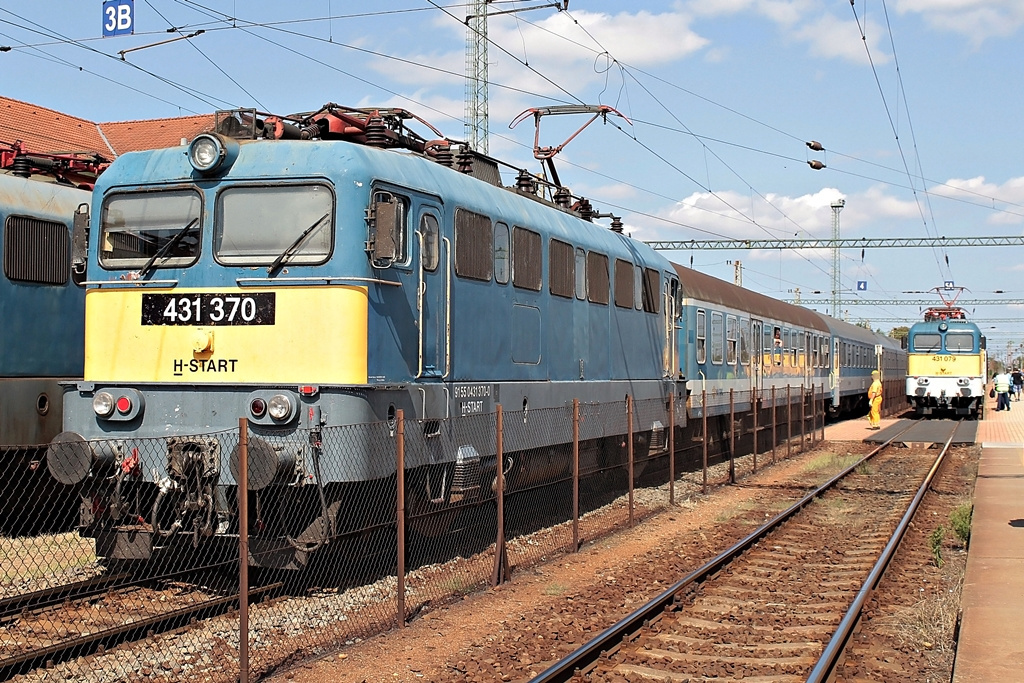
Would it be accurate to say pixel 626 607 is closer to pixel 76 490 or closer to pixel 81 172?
pixel 76 490

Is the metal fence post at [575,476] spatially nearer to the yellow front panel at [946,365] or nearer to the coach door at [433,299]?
the coach door at [433,299]

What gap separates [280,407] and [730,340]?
57.0 feet

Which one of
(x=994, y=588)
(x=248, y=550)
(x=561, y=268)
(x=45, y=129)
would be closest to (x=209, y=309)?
(x=248, y=550)

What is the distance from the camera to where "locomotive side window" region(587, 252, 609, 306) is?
565 inches

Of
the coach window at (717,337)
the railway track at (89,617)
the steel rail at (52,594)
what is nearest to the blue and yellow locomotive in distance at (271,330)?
the steel rail at (52,594)

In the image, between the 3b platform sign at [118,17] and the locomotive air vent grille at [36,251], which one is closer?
the locomotive air vent grille at [36,251]

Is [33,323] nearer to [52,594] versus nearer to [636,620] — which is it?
[52,594]

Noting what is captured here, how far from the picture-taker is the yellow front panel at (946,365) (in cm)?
3809

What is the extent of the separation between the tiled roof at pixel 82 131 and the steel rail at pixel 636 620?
20.5 meters

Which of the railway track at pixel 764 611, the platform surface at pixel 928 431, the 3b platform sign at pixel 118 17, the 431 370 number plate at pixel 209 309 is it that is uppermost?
the 3b platform sign at pixel 118 17

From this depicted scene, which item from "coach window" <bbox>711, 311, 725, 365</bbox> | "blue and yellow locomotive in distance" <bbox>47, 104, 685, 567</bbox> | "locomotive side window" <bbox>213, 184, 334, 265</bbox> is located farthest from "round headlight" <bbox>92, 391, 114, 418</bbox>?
"coach window" <bbox>711, 311, 725, 365</bbox>

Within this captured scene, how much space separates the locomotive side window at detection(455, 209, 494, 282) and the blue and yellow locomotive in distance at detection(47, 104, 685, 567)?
0.11ft

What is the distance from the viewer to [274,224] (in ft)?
30.3

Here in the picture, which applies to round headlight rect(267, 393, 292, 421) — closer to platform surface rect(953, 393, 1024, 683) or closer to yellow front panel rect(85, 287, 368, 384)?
yellow front panel rect(85, 287, 368, 384)
